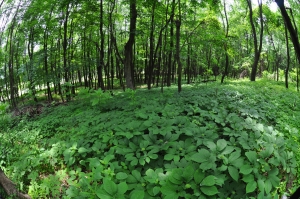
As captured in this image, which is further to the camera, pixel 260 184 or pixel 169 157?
pixel 169 157

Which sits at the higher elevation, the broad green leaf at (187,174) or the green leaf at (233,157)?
the green leaf at (233,157)

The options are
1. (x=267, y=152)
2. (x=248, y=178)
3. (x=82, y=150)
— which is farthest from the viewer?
(x=82, y=150)

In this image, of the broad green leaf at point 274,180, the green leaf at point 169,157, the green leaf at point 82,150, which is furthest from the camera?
the green leaf at point 82,150

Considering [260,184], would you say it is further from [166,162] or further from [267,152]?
[166,162]

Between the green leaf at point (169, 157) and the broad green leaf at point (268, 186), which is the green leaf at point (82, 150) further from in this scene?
the broad green leaf at point (268, 186)

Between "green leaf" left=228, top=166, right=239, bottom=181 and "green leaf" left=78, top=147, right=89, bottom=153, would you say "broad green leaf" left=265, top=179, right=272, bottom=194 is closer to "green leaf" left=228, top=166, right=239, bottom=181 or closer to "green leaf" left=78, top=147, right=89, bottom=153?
"green leaf" left=228, top=166, right=239, bottom=181

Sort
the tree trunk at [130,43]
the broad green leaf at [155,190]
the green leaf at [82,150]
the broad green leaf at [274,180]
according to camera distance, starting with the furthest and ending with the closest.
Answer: the tree trunk at [130,43] < the green leaf at [82,150] < the broad green leaf at [274,180] < the broad green leaf at [155,190]

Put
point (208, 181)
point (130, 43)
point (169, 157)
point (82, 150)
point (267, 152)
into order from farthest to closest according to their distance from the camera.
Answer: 1. point (130, 43)
2. point (82, 150)
3. point (169, 157)
4. point (267, 152)
5. point (208, 181)

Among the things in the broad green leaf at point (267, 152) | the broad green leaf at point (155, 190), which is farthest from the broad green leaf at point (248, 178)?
the broad green leaf at point (155, 190)

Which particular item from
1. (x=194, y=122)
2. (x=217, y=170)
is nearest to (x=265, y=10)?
(x=194, y=122)

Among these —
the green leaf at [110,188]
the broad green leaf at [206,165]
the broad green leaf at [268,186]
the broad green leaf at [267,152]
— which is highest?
the broad green leaf at [267,152]

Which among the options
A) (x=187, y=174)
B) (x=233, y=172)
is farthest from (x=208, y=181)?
(x=233, y=172)

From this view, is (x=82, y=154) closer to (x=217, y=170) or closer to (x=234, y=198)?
(x=217, y=170)

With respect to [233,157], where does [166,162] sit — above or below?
below
